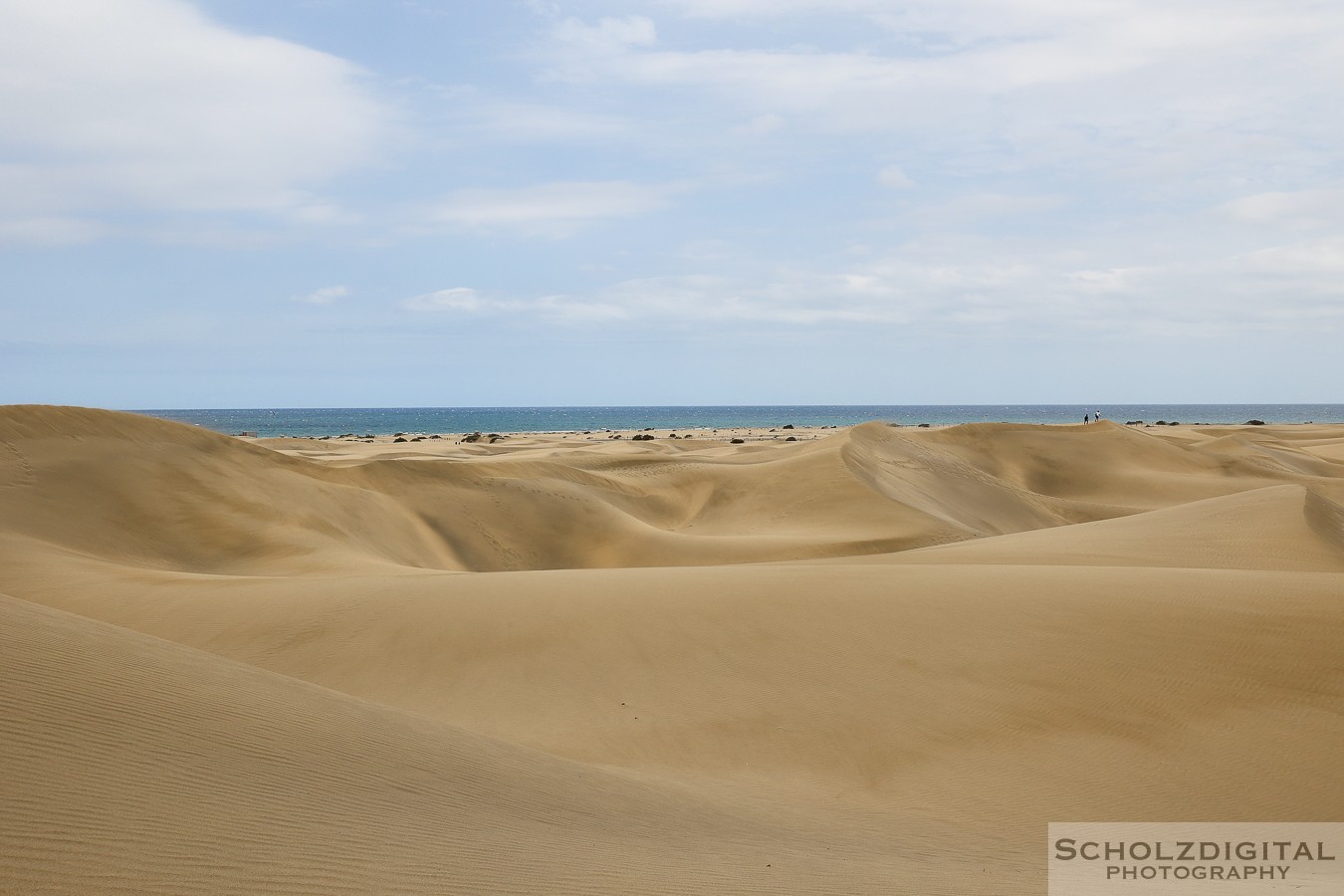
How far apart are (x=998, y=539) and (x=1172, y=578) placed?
5.60 m

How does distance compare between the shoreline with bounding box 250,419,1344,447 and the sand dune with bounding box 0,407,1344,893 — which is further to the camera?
the shoreline with bounding box 250,419,1344,447

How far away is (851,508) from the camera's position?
68.1 feet

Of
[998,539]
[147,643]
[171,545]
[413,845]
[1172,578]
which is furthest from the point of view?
[998,539]

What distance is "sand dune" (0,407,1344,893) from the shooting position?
3666 millimetres

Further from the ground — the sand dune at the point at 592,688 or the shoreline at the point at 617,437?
the shoreline at the point at 617,437

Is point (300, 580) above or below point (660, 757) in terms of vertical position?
above

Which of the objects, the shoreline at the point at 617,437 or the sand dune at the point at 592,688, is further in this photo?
the shoreline at the point at 617,437

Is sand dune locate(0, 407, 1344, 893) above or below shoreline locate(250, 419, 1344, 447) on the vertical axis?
below

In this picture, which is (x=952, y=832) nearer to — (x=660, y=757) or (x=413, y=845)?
(x=660, y=757)

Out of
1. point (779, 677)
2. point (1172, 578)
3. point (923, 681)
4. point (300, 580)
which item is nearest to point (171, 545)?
point (300, 580)

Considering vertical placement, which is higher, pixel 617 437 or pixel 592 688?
pixel 617 437

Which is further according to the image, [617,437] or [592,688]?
[617,437]

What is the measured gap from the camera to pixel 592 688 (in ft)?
26.6

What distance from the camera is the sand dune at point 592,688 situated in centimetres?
367
